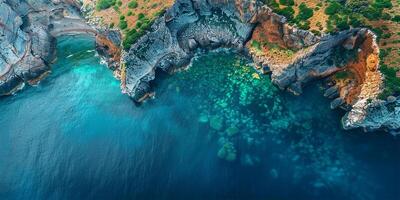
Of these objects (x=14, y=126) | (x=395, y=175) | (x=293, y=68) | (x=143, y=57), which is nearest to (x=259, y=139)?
(x=293, y=68)

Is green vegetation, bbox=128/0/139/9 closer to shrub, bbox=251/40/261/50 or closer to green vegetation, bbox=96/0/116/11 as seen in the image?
green vegetation, bbox=96/0/116/11

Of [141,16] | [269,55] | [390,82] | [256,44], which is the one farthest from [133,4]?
[390,82]

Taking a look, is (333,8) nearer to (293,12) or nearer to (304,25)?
(304,25)

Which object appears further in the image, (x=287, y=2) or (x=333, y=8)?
(x=287, y=2)

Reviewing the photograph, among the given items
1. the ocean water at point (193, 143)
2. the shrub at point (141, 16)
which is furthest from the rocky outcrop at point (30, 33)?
the shrub at point (141, 16)

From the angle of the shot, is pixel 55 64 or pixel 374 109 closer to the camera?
pixel 374 109

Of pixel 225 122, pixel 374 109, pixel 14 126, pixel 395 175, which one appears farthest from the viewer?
pixel 14 126

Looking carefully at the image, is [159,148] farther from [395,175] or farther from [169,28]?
[395,175]
